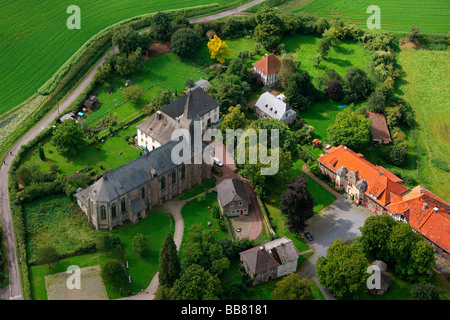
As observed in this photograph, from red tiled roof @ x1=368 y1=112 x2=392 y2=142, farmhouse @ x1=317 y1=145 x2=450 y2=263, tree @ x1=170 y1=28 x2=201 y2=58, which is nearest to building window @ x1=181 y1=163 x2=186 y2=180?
farmhouse @ x1=317 y1=145 x2=450 y2=263

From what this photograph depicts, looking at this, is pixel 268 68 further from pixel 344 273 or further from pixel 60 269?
pixel 60 269

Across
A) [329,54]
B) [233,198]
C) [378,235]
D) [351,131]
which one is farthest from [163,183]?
[329,54]

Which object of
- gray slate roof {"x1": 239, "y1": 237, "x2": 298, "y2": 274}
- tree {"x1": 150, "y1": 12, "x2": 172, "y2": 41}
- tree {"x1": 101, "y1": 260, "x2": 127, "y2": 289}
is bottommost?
gray slate roof {"x1": 239, "y1": 237, "x2": 298, "y2": 274}

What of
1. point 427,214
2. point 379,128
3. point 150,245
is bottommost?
point 427,214

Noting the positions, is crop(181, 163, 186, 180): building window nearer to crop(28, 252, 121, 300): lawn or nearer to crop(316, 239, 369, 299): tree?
crop(28, 252, 121, 300): lawn
